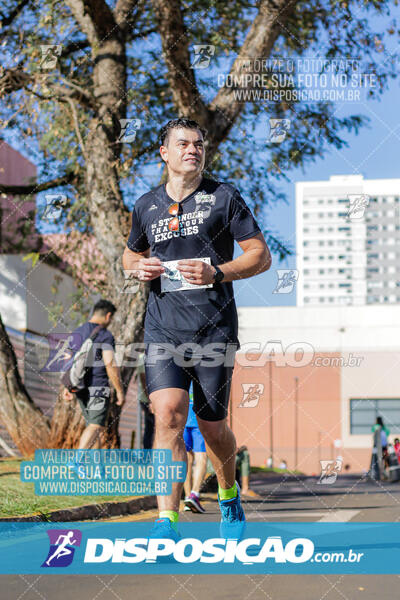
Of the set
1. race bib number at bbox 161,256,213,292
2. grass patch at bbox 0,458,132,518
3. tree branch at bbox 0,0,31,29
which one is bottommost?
grass patch at bbox 0,458,132,518

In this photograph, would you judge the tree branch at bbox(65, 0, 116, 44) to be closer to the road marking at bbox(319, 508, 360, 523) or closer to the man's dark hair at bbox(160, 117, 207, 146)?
the road marking at bbox(319, 508, 360, 523)

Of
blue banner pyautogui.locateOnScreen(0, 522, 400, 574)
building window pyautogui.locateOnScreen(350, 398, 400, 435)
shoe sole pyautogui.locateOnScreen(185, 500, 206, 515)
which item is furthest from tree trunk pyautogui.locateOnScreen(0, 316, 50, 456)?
building window pyautogui.locateOnScreen(350, 398, 400, 435)

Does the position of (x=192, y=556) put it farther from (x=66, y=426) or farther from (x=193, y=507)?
(x=66, y=426)

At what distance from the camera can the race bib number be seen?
433cm

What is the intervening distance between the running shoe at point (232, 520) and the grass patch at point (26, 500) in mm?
2466

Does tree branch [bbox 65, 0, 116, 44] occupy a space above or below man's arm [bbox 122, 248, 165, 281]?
above

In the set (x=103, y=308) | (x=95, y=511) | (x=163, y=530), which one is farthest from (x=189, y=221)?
(x=103, y=308)

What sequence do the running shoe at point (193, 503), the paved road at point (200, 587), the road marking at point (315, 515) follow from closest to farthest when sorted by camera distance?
the paved road at point (200, 587)
the road marking at point (315, 515)
the running shoe at point (193, 503)

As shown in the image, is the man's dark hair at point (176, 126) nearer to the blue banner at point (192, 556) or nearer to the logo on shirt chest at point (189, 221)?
the logo on shirt chest at point (189, 221)

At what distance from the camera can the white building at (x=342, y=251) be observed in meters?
100

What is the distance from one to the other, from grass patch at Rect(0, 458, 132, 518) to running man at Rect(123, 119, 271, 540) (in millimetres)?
2657

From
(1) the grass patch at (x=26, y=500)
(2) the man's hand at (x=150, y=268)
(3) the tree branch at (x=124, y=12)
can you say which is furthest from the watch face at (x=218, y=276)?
(3) the tree branch at (x=124, y=12)

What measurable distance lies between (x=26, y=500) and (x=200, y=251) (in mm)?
3770

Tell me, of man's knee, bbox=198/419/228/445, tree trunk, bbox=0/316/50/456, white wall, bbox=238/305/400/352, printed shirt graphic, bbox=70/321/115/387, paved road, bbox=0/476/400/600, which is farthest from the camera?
white wall, bbox=238/305/400/352
